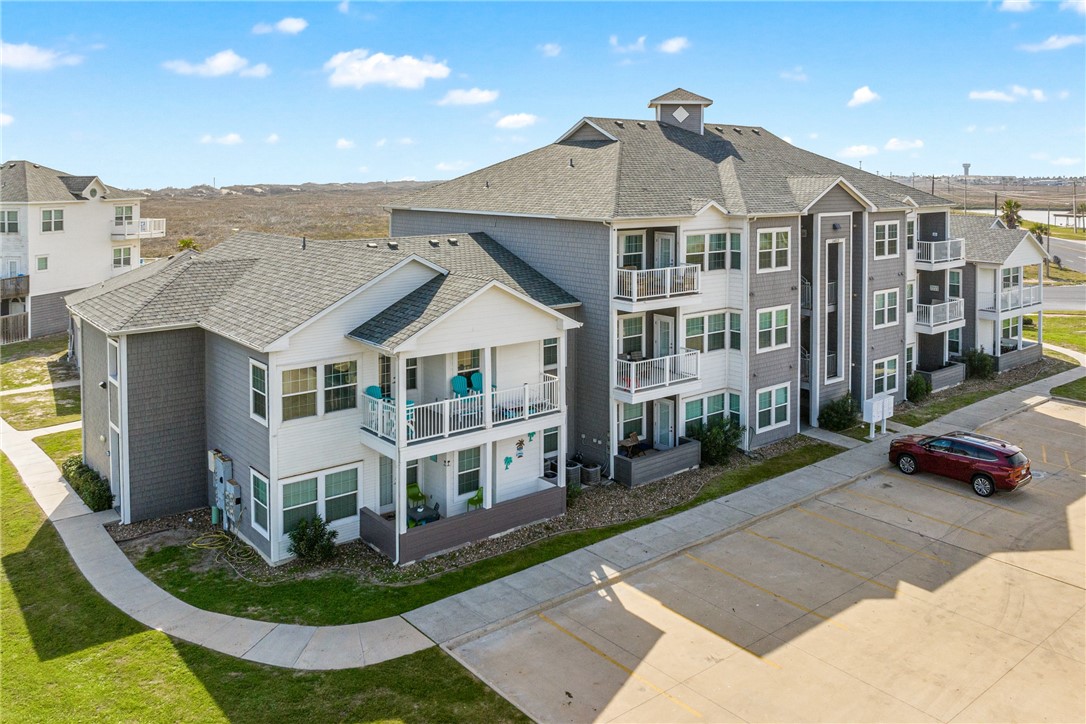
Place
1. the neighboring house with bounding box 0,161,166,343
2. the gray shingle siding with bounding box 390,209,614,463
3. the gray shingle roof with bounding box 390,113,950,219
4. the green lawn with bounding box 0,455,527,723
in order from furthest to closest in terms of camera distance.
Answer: the neighboring house with bounding box 0,161,166,343, the gray shingle roof with bounding box 390,113,950,219, the gray shingle siding with bounding box 390,209,614,463, the green lawn with bounding box 0,455,527,723

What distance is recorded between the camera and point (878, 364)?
31.2 m

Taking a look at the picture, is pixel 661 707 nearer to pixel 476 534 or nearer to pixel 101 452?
pixel 476 534

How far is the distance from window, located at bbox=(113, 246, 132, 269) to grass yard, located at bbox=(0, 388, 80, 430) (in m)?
17.3

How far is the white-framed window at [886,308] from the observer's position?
3092 centimetres

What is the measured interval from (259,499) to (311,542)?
1.79 m

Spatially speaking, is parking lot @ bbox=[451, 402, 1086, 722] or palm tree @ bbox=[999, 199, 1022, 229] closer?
parking lot @ bbox=[451, 402, 1086, 722]

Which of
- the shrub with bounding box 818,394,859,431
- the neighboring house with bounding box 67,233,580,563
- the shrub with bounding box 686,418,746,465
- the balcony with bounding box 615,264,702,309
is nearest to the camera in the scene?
the neighboring house with bounding box 67,233,580,563

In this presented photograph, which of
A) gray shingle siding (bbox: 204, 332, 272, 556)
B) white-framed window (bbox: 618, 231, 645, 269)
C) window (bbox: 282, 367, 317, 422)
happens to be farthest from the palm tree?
gray shingle siding (bbox: 204, 332, 272, 556)

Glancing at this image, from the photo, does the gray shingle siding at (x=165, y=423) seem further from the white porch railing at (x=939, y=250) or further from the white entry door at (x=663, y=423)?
the white porch railing at (x=939, y=250)

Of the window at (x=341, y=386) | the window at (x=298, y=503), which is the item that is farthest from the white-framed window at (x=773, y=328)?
the window at (x=298, y=503)

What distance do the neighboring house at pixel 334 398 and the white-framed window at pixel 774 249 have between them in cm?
917

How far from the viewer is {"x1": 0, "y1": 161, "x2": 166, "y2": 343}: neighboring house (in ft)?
140

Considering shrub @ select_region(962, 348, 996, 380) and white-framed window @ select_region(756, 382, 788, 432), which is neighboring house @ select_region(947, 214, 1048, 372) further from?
white-framed window @ select_region(756, 382, 788, 432)

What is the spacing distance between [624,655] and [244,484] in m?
10.5
